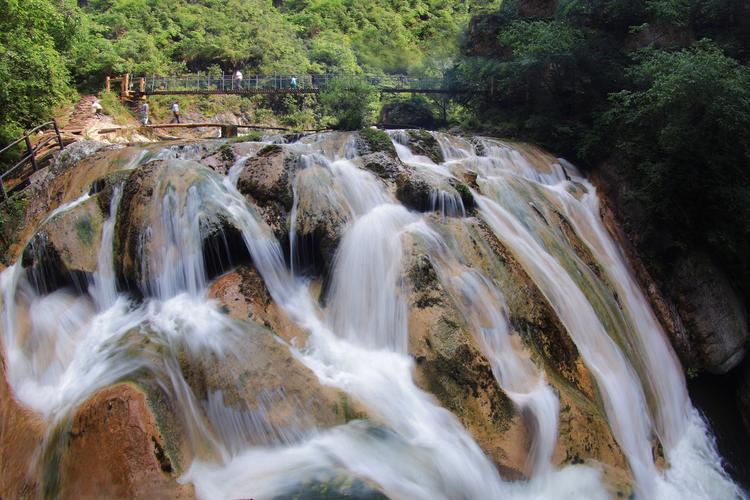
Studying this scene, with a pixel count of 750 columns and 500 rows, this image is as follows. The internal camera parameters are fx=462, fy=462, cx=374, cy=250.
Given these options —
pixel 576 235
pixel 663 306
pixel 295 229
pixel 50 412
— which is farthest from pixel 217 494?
pixel 663 306

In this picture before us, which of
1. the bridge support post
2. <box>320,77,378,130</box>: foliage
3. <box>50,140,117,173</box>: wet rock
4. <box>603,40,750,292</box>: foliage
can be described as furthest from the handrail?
<box>50,140,117,173</box>: wet rock

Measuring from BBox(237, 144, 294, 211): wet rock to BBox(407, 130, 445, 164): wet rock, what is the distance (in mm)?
4189

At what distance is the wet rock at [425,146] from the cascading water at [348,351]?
2.84 meters

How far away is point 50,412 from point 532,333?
5.71 m

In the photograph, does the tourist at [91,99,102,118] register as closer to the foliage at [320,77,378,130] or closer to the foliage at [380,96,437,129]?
the foliage at [320,77,378,130]

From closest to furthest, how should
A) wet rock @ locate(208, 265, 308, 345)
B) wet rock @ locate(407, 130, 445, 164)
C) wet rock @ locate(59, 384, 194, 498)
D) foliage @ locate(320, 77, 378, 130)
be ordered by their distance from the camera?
wet rock @ locate(59, 384, 194, 498)
wet rock @ locate(208, 265, 308, 345)
wet rock @ locate(407, 130, 445, 164)
foliage @ locate(320, 77, 378, 130)

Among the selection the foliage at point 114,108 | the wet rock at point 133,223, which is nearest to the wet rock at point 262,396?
the wet rock at point 133,223

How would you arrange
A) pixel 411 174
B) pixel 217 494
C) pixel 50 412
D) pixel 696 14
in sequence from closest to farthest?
pixel 217 494 < pixel 50 412 < pixel 411 174 < pixel 696 14

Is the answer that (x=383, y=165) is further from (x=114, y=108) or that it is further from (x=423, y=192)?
(x=114, y=108)

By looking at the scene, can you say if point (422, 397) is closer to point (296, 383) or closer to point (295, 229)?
point (296, 383)

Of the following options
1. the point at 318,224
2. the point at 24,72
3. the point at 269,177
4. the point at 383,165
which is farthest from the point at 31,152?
the point at 383,165

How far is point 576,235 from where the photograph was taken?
31.7ft

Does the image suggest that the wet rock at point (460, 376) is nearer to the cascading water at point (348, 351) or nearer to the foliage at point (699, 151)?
the cascading water at point (348, 351)

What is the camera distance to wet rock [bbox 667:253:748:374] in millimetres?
9109
